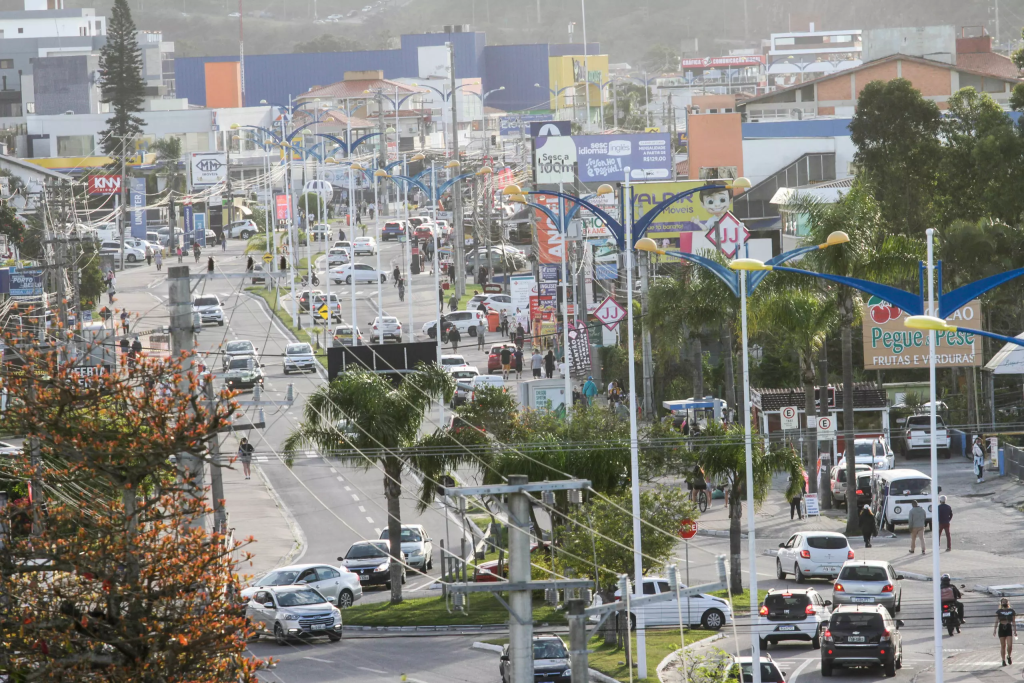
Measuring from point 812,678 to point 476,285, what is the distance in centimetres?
5961

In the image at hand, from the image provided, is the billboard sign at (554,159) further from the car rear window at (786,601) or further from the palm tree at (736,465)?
the car rear window at (786,601)

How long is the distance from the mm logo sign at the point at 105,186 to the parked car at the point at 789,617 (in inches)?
3378

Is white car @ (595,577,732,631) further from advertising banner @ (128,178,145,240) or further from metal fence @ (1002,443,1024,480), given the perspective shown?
advertising banner @ (128,178,145,240)

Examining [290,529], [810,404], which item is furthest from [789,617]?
[290,529]

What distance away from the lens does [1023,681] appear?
23.6m

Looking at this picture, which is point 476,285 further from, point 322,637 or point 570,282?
point 322,637

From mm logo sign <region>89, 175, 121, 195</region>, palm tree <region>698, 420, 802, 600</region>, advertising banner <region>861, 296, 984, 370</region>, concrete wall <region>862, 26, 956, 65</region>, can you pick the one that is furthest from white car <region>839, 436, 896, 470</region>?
mm logo sign <region>89, 175, 121, 195</region>

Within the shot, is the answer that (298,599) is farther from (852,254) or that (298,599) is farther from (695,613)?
(852,254)

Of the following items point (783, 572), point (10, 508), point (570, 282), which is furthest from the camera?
point (570, 282)

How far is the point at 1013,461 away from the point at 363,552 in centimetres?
1923

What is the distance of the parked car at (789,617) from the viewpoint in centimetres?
2688

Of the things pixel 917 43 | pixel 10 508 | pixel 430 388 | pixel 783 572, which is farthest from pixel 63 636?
pixel 917 43

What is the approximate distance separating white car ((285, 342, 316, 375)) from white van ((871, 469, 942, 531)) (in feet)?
86.7

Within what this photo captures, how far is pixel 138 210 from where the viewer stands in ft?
309
